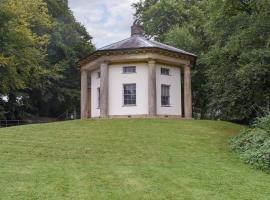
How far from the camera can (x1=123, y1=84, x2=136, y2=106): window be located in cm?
3106

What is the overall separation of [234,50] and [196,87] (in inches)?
813

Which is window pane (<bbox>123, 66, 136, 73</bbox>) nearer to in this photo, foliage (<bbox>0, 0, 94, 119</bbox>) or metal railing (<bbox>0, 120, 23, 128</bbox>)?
foliage (<bbox>0, 0, 94, 119</bbox>)

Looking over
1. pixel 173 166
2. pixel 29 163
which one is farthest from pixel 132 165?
pixel 29 163

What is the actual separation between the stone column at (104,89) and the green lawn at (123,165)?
23.8 ft

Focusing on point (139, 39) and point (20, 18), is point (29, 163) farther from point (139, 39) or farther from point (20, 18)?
point (20, 18)

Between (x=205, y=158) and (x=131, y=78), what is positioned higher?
(x=131, y=78)

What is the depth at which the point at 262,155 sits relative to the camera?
14.6 metres

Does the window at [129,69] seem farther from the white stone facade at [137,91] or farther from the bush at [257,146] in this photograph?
the bush at [257,146]

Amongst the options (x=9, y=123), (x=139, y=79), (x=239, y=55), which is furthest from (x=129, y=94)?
(x=9, y=123)

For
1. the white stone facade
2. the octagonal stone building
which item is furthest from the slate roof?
the white stone facade

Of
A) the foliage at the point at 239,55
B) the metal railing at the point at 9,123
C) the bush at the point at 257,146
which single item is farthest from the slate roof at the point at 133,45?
the metal railing at the point at 9,123

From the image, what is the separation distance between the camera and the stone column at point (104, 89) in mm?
30517

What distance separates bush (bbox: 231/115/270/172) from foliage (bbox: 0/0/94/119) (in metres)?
21.1

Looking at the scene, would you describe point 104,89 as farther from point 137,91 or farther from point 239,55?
point 239,55
